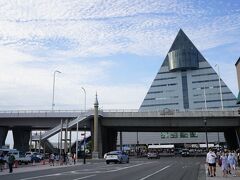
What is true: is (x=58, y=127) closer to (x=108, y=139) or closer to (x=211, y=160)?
(x=108, y=139)

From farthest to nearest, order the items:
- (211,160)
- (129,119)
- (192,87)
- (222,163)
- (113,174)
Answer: (192,87)
(129,119)
(113,174)
(222,163)
(211,160)

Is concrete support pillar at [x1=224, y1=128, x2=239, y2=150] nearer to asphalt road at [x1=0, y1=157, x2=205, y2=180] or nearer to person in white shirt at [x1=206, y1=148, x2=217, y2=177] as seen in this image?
asphalt road at [x1=0, y1=157, x2=205, y2=180]

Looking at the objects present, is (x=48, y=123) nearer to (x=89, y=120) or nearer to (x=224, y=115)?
(x=89, y=120)

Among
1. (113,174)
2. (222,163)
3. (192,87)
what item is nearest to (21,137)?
(113,174)

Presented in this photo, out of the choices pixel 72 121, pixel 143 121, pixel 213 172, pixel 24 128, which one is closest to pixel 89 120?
pixel 72 121

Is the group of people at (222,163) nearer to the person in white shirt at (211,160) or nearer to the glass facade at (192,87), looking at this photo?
the person in white shirt at (211,160)

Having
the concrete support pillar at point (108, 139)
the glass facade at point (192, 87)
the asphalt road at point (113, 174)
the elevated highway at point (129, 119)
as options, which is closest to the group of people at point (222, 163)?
the asphalt road at point (113, 174)

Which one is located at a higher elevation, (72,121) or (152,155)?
(72,121)

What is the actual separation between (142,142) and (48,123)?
82.6 meters

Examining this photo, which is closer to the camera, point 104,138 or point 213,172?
point 213,172

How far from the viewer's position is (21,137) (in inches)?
3344

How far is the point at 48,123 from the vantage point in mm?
77688

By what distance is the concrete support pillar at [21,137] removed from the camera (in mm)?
84250

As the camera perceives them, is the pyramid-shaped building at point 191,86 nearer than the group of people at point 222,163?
No
